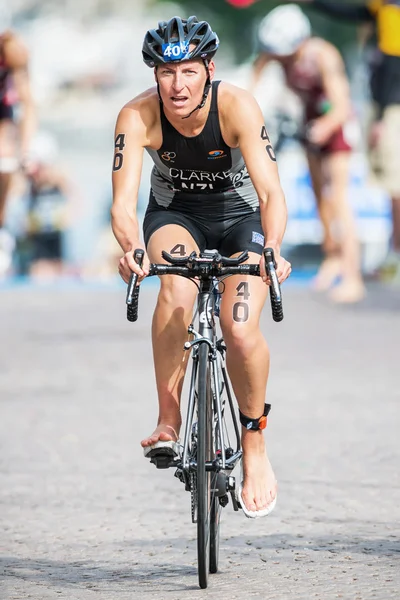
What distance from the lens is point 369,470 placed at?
7.21 m

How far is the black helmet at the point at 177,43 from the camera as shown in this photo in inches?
214

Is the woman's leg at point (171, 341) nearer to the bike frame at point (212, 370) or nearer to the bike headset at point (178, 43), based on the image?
the bike frame at point (212, 370)

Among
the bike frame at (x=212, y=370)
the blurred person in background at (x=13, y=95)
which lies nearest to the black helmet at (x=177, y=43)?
the bike frame at (x=212, y=370)

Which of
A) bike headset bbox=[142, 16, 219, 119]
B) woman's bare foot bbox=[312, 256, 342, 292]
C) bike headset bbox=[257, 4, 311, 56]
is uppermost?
bike headset bbox=[257, 4, 311, 56]

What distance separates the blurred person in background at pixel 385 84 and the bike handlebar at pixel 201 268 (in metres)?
11.2

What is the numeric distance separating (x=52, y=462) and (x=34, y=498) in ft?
2.96

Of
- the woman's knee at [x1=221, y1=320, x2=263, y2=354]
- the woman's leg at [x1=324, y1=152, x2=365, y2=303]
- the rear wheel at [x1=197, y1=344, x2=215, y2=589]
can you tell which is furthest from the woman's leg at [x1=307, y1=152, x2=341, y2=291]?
the rear wheel at [x1=197, y1=344, x2=215, y2=589]

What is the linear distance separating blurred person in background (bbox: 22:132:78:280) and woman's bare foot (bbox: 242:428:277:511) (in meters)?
13.5

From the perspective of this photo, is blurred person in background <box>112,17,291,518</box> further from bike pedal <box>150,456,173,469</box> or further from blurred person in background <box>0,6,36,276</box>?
blurred person in background <box>0,6,36,276</box>

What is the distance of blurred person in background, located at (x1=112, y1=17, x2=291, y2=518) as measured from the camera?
18.0 feet

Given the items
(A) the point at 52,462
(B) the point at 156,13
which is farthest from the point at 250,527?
(B) the point at 156,13

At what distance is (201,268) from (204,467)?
75cm

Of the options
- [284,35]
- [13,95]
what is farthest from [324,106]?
[13,95]

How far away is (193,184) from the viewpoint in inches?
233
